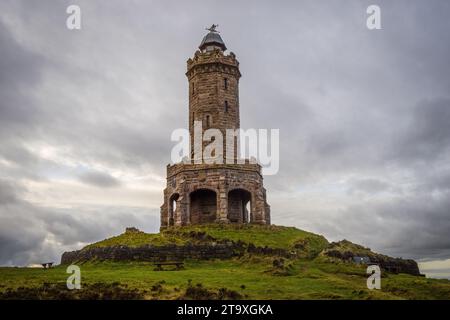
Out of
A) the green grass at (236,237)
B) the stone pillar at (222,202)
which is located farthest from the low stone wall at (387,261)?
the stone pillar at (222,202)

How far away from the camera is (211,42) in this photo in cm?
4362

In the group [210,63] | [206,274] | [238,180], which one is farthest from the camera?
[210,63]

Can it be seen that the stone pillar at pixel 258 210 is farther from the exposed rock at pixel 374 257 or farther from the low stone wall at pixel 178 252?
the exposed rock at pixel 374 257

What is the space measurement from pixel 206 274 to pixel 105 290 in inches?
253

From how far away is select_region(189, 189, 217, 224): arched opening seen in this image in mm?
39250

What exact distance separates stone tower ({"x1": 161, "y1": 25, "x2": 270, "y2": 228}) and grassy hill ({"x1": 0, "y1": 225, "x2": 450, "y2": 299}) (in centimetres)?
377

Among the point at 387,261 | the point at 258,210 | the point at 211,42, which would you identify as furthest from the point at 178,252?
the point at 211,42

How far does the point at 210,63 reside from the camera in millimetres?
41812

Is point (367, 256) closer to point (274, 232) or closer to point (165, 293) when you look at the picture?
point (274, 232)

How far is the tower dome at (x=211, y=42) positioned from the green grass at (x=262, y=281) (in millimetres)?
24017

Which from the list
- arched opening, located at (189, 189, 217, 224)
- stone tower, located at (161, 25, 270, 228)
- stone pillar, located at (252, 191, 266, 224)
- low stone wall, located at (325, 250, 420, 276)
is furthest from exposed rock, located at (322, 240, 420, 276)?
arched opening, located at (189, 189, 217, 224)

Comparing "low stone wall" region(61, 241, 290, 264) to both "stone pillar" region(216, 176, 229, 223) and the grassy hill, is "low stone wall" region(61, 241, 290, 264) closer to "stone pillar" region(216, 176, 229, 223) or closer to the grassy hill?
the grassy hill

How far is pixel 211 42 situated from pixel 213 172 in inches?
545
